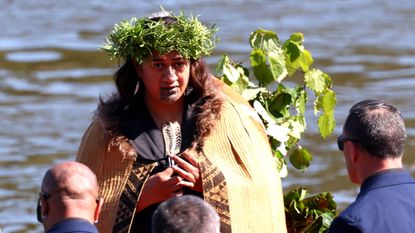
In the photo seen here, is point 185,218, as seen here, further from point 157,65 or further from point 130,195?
point 157,65

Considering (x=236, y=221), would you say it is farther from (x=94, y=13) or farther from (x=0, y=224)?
(x=94, y=13)

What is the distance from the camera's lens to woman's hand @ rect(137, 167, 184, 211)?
5.69 m

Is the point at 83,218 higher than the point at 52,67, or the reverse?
the point at 83,218

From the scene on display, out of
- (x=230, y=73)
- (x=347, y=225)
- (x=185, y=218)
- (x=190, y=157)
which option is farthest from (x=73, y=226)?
(x=230, y=73)

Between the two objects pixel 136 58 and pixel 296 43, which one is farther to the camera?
pixel 296 43

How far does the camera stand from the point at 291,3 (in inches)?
799

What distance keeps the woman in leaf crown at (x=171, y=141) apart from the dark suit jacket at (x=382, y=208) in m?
1.21

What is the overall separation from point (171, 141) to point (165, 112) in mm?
157

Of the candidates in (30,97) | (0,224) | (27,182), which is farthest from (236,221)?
(30,97)

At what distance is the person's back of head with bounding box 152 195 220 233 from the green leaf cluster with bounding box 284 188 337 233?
2.47 meters

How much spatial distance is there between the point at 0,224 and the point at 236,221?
4834 mm

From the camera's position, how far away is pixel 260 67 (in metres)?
6.97

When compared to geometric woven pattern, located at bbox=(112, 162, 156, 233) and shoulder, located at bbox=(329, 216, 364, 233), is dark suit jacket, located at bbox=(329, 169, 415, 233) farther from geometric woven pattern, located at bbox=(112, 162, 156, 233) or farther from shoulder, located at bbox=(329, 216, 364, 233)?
geometric woven pattern, located at bbox=(112, 162, 156, 233)

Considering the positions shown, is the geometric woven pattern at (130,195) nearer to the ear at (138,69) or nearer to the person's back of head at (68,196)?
the ear at (138,69)
